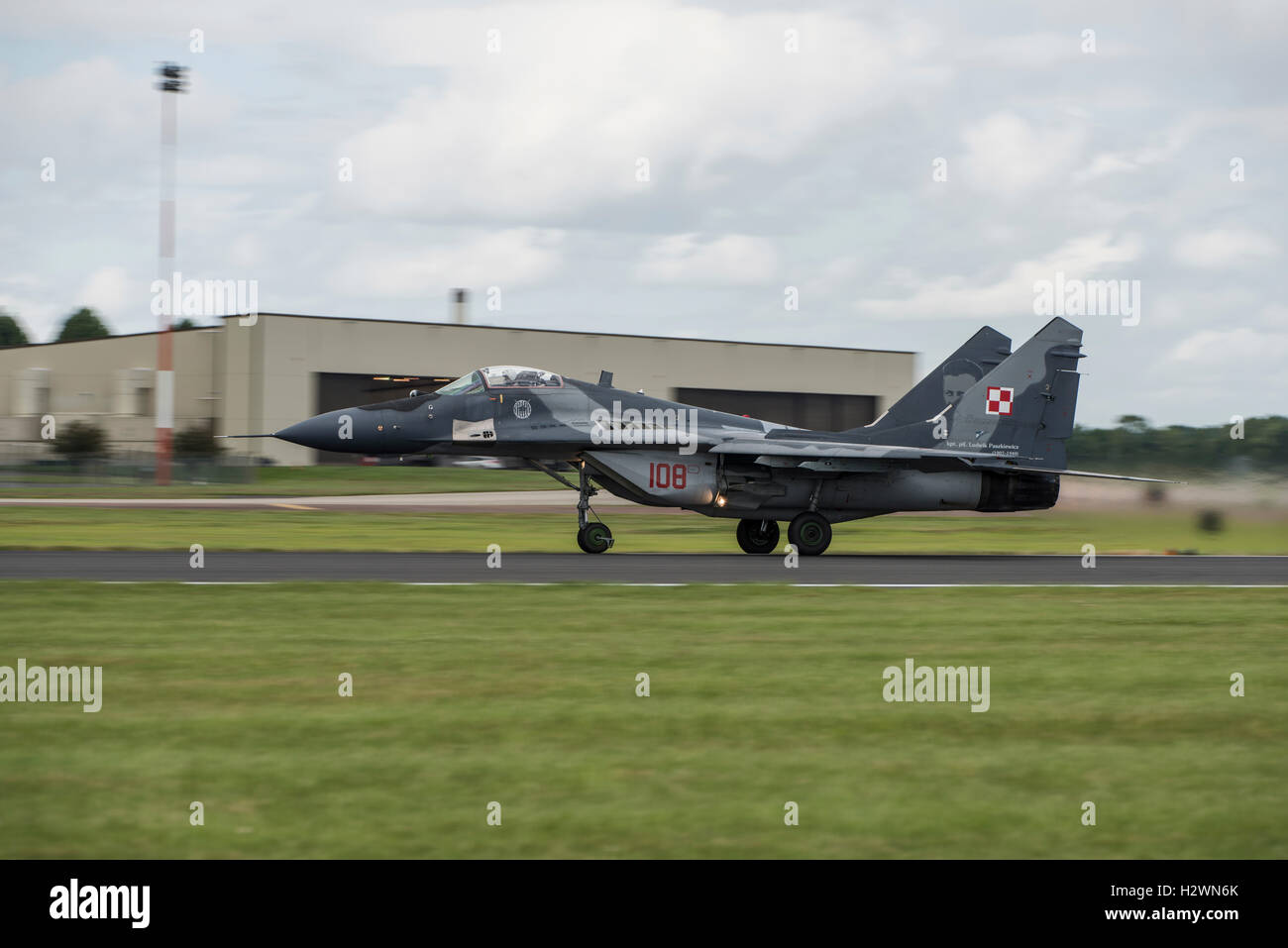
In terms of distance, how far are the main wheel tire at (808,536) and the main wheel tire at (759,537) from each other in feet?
3.73

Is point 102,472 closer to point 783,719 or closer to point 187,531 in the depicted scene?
point 187,531

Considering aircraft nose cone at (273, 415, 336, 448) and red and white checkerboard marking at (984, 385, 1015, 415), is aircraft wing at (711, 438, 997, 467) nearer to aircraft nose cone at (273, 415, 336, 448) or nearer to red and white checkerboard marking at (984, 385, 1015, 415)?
red and white checkerboard marking at (984, 385, 1015, 415)

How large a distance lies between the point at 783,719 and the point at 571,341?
5956cm

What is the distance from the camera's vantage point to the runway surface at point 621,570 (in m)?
17.5

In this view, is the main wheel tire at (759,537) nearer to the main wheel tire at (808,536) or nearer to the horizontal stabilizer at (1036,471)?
the main wheel tire at (808,536)

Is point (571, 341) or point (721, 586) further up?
point (571, 341)

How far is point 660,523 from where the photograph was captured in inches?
1383

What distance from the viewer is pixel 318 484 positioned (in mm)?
52969

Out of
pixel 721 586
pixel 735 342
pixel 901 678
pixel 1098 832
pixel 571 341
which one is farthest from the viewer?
pixel 735 342

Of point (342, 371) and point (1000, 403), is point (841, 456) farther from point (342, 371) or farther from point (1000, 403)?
point (342, 371)

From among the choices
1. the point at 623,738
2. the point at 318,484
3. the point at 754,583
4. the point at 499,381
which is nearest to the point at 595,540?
the point at 499,381

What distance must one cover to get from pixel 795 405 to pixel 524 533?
45555 mm
